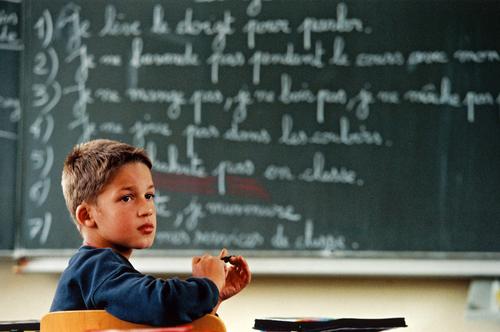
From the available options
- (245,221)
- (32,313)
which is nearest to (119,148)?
(245,221)

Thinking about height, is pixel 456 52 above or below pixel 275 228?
above

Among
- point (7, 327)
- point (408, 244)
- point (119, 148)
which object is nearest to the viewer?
point (119, 148)

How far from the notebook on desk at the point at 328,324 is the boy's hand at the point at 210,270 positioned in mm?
231

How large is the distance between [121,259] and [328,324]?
0.46m

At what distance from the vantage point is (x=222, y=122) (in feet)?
10.4

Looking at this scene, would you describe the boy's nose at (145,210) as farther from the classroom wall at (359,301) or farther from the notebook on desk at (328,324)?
the classroom wall at (359,301)

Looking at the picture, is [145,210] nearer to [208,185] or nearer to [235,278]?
[235,278]

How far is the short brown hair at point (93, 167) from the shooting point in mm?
1626

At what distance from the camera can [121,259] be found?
1.57m

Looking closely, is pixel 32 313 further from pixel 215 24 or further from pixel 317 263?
pixel 215 24

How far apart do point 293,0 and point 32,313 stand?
5.02 feet

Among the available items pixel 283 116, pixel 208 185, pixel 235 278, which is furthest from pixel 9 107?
pixel 235 278

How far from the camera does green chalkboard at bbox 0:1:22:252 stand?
3.19 m

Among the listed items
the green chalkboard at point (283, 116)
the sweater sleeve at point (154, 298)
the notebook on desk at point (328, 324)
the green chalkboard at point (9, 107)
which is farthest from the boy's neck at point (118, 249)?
the green chalkboard at point (9, 107)
